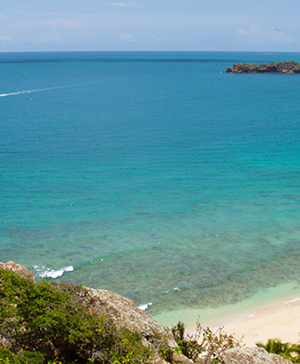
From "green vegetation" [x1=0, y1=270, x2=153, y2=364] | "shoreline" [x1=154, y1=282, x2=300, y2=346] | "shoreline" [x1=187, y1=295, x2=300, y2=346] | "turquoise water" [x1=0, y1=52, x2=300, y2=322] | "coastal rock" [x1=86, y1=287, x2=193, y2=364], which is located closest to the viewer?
"green vegetation" [x1=0, y1=270, x2=153, y2=364]

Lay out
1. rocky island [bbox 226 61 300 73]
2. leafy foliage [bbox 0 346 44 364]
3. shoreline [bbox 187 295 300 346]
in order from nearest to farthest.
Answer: leafy foliage [bbox 0 346 44 364]
shoreline [bbox 187 295 300 346]
rocky island [bbox 226 61 300 73]

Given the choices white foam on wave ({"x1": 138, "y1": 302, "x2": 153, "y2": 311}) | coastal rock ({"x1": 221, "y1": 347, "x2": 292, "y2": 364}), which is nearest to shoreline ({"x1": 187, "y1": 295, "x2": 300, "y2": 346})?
white foam on wave ({"x1": 138, "y1": 302, "x2": 153, "y2": 311})

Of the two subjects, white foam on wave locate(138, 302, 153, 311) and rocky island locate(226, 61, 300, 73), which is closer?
white foam on wave locate(138, 302, 153, 311)

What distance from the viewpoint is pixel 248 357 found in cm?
1077

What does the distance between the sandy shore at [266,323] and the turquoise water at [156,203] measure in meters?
1.61

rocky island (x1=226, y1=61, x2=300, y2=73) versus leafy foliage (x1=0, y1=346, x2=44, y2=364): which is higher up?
rocky island (x1=226, y1=61, x2=300, y2=73)

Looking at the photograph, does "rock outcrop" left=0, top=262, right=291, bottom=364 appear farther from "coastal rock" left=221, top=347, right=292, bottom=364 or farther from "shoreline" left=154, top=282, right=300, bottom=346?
"shoreline" left=154, top=282, right=300, bottom=346

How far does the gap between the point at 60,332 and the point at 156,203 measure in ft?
83.1

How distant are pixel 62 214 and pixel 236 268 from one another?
1651 cm

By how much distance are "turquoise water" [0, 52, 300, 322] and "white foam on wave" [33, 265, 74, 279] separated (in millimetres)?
81

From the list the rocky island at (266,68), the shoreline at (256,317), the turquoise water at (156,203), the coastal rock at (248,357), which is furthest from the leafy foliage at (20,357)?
the rocky island at (266,68)

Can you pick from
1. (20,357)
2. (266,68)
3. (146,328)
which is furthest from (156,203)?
(266,68)

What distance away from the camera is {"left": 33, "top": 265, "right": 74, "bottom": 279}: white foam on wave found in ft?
77.7

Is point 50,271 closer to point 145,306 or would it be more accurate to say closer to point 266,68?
point 145,306
